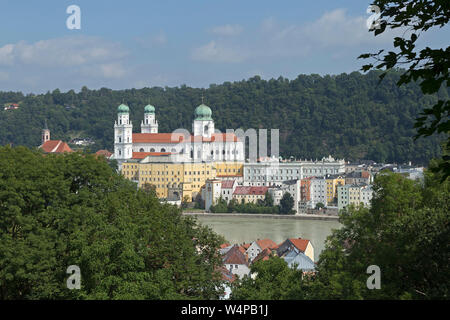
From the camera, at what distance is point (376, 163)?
51.6m

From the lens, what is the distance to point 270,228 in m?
29.6

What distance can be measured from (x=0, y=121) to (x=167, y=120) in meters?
17.4

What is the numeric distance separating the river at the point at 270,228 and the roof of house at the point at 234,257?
3.46m

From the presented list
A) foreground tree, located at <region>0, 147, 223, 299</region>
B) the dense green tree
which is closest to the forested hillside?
foreground tree, located at <region>0, 147, 223, 299</region>

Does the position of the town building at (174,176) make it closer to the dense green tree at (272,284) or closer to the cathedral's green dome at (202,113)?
the cathedral's green dome at (202,113)

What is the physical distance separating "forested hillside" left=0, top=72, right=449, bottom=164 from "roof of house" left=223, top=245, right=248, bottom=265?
3590 cm

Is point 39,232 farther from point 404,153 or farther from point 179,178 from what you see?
point 404,153

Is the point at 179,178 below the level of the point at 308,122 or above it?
below

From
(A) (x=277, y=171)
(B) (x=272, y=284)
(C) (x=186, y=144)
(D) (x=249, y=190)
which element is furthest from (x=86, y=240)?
(C) (x=186, y=144)

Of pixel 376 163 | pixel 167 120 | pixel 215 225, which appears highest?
pixel 167 120

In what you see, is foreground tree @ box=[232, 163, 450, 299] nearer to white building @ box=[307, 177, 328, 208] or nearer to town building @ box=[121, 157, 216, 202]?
white building @ box=[307, 177, 328, 208]
